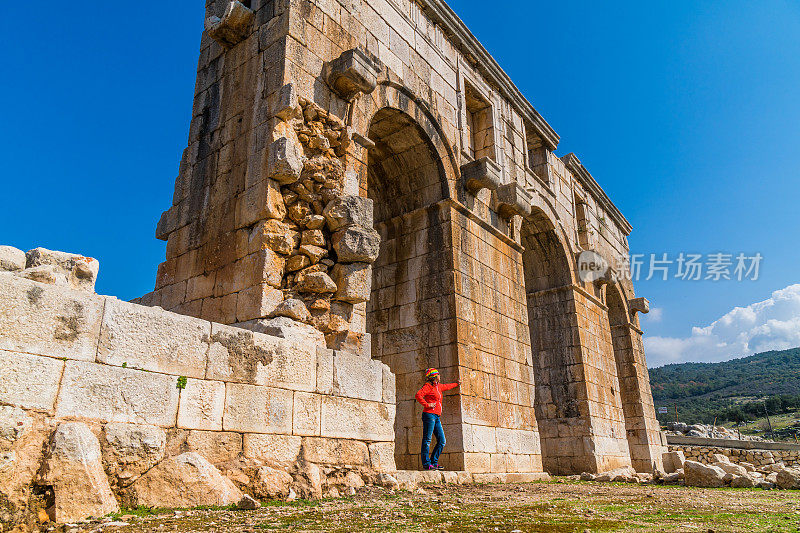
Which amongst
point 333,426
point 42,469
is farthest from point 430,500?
point 42,469

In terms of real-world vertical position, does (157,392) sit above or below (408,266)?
below

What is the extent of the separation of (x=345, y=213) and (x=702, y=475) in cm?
522

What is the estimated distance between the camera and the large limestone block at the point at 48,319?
118 inches

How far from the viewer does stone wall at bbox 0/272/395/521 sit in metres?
2.99

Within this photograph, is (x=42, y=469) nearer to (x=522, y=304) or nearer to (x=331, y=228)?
(x=331, y=228)

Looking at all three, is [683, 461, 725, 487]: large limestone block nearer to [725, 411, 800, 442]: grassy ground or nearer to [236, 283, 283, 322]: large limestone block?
[236, 283, 283, 322]: large limestone block

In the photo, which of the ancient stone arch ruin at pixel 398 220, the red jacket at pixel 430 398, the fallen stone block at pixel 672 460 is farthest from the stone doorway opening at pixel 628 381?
the red jacket at pixel 430 398

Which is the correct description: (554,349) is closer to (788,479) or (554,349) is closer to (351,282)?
(788,479)

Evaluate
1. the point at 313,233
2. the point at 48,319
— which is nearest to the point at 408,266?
the point at 313,233

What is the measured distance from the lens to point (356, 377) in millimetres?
4957

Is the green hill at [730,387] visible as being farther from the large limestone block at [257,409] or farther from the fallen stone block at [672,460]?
the large limestone block at [257,409]

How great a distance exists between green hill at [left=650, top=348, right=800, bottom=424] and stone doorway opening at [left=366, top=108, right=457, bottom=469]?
33029 millimetres

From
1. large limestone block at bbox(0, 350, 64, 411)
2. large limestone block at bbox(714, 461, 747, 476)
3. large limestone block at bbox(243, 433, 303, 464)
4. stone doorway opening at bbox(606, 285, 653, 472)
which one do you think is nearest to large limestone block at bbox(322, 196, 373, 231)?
large limestone block at bbox(243, 433, 303, 464)

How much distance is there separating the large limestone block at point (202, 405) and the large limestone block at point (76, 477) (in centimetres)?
64
